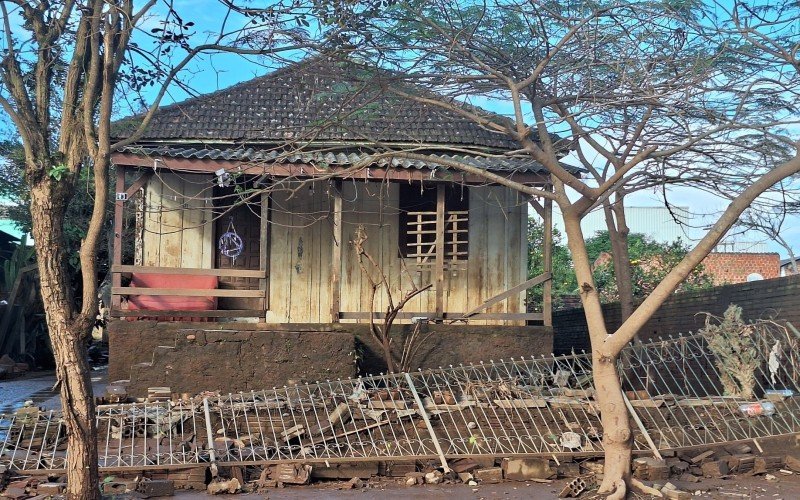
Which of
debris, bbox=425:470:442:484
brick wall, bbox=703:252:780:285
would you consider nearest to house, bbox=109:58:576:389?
debris, bbox=425:470:442:484

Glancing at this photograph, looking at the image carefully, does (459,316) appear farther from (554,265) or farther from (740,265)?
(740,265)

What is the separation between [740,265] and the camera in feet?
83.9

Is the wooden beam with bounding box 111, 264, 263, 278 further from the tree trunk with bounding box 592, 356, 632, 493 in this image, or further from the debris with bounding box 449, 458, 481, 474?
the tree trunk with bounding box 592, 356, 632, 493

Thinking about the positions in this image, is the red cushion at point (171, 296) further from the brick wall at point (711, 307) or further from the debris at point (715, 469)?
the debris at point (715, 469)

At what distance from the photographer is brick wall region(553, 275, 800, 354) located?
31.8ft

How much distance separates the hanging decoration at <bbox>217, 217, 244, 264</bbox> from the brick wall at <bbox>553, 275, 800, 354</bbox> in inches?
217

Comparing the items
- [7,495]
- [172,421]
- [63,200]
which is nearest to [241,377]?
[172,421]

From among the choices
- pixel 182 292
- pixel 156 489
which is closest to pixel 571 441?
pixel 156 489

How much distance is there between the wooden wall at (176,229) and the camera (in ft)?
38.5

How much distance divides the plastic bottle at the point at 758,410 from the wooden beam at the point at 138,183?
8.09 m

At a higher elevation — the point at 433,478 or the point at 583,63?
the point at 583,63

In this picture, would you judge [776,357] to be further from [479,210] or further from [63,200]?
[63,200]

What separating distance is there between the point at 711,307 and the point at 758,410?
365 centimetres

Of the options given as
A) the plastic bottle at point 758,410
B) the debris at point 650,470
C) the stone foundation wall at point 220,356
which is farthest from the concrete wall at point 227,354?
the plastic bottle at point 758,410
